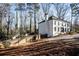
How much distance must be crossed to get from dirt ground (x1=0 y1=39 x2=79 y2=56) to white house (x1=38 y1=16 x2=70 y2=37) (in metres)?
0.08

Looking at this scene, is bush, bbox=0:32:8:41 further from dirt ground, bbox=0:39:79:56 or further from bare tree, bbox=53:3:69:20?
bare tree, bbox=53:3:69:20

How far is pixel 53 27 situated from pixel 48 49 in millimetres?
190

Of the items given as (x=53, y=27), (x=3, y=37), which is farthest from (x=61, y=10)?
(x=3, y=37)

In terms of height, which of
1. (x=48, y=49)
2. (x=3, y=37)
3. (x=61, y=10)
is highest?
(x=61, y=10)

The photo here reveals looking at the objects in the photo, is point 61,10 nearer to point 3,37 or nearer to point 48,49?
point 48,49

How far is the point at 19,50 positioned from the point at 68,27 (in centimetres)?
45

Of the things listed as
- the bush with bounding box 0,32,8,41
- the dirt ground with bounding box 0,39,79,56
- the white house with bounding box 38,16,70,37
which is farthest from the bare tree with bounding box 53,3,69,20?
the bush with bounding box 0,32,8,41

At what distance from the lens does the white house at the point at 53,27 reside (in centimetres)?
171

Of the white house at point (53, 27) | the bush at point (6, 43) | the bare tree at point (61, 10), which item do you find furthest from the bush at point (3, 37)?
the bare tree at point (61, 10)

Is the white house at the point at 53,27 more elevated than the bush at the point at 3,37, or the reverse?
the white house at the point at 53,27

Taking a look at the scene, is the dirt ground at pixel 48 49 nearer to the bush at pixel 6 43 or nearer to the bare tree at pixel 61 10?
the bush at pixel 6 43

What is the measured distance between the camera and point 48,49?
5.61 feet

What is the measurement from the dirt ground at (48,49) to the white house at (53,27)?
3.1 inches

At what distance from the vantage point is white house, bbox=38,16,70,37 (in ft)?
5.60
